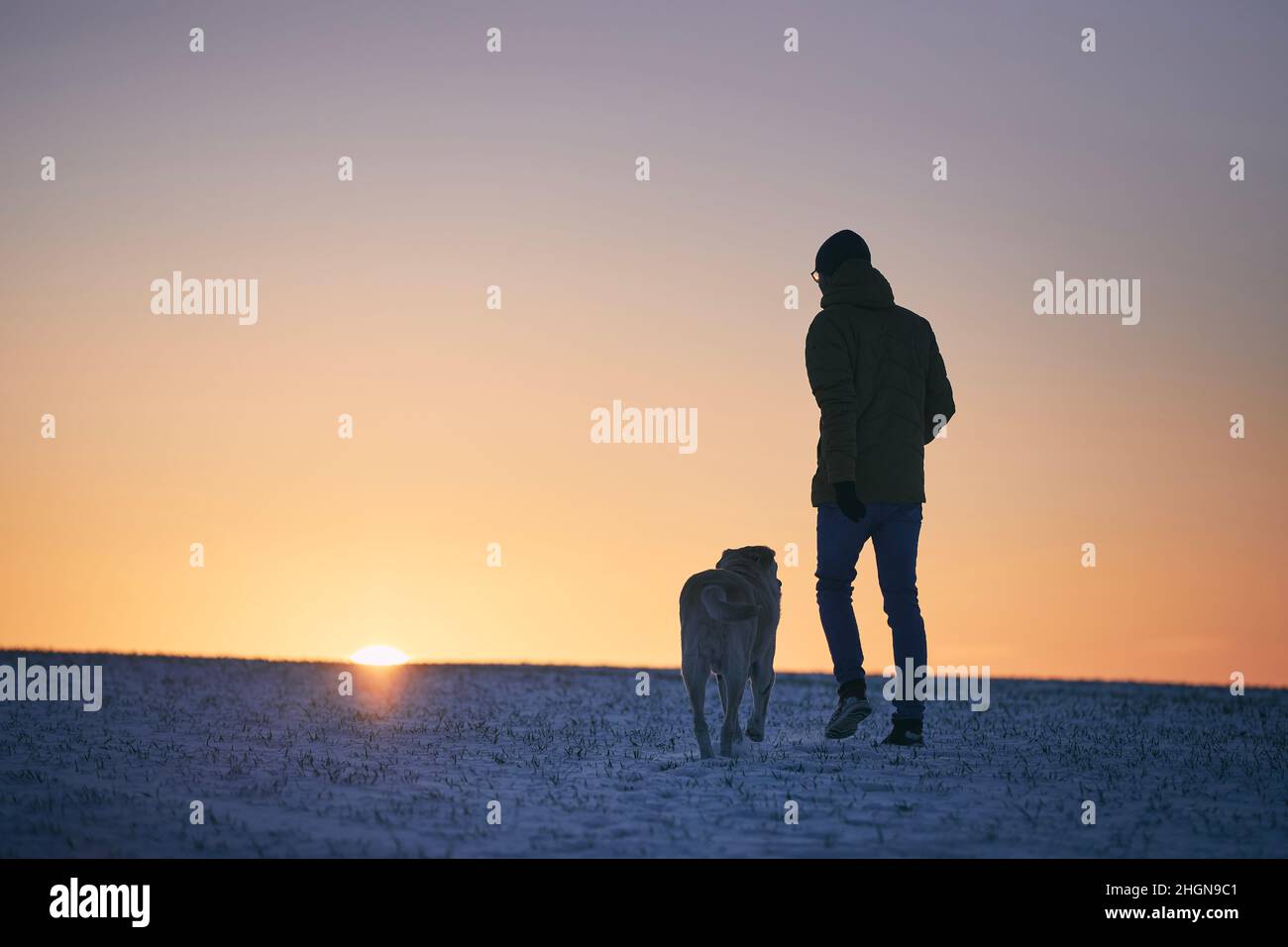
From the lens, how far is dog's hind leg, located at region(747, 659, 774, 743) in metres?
10.1

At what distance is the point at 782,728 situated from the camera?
12.0 meters

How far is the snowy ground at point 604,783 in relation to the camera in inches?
247

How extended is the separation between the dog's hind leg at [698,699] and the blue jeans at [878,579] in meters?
1.15

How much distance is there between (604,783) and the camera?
8.03 m

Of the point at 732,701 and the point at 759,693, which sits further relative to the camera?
the point at 759,693

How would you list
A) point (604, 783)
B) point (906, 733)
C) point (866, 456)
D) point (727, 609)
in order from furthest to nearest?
point (906, 733), point (866, 456), point (727, 609), point (604, 783)

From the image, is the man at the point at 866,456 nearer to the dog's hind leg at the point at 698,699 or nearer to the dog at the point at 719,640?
the dog at the point at 719,640

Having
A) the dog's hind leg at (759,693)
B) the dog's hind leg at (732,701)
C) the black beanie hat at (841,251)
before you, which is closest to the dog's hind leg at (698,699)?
the dog's hind leg at (732,701)

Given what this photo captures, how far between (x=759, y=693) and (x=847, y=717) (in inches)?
31.7

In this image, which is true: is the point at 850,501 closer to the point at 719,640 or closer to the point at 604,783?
the point at 719,640

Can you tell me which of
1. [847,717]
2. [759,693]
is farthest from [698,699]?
[847,717]

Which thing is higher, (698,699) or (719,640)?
(719,640)
